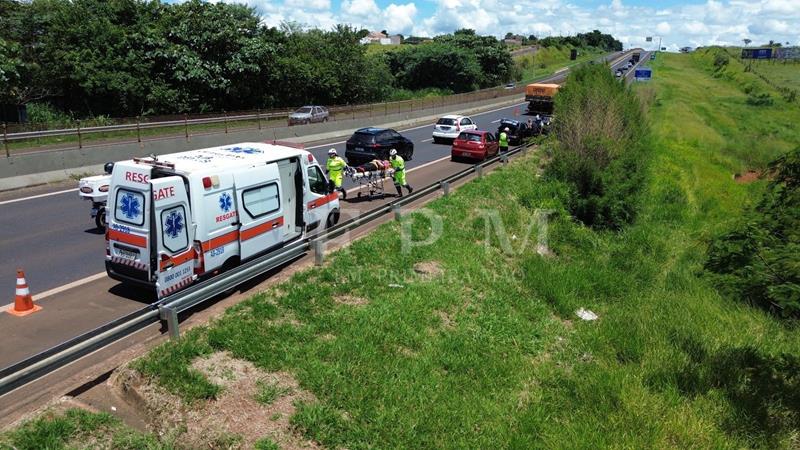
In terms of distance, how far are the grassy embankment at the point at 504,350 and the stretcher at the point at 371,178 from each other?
3.53 m

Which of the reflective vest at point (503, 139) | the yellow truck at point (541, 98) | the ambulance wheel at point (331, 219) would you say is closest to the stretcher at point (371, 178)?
the ambulance wheel at point (331, 219)

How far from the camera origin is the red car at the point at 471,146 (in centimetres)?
2544

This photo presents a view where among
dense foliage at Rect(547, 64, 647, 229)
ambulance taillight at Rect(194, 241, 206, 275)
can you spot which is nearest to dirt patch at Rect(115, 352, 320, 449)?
ambulance taillight at Rect(194, 241, 206, 275)

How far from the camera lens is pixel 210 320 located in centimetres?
814

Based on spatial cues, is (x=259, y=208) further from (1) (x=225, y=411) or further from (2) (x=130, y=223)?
(1) (x=225, y=411)

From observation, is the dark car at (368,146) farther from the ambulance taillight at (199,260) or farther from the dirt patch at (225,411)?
the dirt patch at (225,411)

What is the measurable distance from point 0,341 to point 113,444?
3562 millimetres

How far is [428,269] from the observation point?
37.2 ft

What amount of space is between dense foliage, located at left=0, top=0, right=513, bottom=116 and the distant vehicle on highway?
8721 millimetres

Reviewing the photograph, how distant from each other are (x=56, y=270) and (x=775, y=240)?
12112mm

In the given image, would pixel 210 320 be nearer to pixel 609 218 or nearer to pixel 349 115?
pixel 609 218

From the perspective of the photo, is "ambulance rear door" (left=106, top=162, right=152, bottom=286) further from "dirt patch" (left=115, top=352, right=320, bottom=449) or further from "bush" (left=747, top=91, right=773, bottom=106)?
"bush" (left=747, top=91, right=773, bottom=106)

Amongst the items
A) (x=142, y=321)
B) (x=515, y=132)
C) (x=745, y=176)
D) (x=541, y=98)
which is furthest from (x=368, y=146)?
(x=541, y=98)

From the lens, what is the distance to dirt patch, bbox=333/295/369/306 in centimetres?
937
